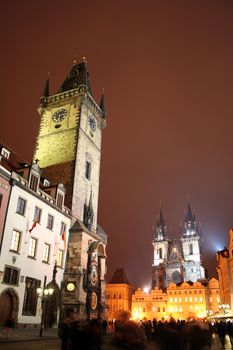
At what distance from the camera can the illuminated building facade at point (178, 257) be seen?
101 meters

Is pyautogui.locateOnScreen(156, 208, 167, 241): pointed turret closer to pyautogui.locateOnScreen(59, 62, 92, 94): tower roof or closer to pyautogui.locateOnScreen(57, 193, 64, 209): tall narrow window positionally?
pyautogui.locateOnScreen(59, 62, 92, 94): tower roof

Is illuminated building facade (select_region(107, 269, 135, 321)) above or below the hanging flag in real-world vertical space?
below

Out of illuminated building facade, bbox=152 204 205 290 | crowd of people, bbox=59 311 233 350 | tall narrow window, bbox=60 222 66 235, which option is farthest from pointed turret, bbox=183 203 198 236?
crowd of people, bbox=59 311 233 350

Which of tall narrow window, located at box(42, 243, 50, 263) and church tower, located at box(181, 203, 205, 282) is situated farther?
church tower, located at box(181, 203, 205, 282)

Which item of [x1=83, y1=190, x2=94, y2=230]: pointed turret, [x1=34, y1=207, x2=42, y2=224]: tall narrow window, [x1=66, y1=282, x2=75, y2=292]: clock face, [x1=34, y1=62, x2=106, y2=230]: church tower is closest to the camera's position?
[x1=34, y1=207, x2=42, y2=224]: tall narrow window

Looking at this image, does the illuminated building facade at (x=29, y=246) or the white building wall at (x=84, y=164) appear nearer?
the illuminated building facade at (x=29, y=246)

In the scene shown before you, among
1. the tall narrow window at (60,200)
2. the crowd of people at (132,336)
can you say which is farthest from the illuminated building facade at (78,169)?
the crowd of people at (132,336)

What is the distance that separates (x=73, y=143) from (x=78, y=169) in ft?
11.7

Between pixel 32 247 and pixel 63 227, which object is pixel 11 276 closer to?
pixel 32 247

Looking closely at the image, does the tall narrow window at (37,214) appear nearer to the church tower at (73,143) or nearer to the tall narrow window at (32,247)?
the tall narrow window at (32,247)

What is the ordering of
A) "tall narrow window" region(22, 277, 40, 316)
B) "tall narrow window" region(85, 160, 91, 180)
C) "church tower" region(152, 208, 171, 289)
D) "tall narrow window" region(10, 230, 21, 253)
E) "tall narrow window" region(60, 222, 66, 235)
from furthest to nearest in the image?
"church tower" region(152, 208, 171, 289) < "tall narrow window" region(85, 160, 91, 180) < "tall narrow window" region(60, 222, 66, 235) < "tall narrow window" region(22, 277, 40, 316) < "tall narrow window" region(10, 230, 21, 253)

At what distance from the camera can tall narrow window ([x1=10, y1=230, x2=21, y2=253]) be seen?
24.4 metres

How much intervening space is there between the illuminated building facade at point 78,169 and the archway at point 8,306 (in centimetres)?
612

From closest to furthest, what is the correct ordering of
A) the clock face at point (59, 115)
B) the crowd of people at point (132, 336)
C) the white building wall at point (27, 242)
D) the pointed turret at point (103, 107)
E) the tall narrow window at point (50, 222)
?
the crowd of people at point (132, 336) < the white building wall at point (27, 242) < the tall narrow window at point (50, 222) < the clock face at point (59, 115) < the pointed turret at point (103, 107)
